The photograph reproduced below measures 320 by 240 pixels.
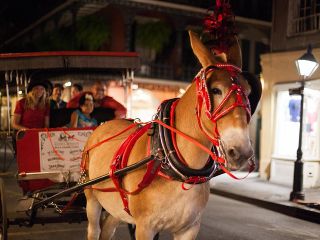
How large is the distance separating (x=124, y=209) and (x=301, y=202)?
24.3 ft

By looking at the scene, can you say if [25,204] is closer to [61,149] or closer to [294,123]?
[61,149]

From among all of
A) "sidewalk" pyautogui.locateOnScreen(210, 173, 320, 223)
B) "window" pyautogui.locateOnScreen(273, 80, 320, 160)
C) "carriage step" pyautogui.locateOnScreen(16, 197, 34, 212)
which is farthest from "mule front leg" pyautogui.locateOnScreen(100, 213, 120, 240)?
"window" pyautogui.locateOnScreen(273, 80, 320, 160)

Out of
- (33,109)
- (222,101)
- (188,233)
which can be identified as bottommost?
(188,233)

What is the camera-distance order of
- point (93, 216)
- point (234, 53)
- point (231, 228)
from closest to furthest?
point (234, 53), point (93, 216), point (231, 228)

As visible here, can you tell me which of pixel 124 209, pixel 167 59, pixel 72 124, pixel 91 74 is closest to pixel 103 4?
pixel 167 59

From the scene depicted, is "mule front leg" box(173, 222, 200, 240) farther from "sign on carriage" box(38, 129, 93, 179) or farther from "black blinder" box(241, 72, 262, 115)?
"sign on carriage" box(38, 129, 93, 179)

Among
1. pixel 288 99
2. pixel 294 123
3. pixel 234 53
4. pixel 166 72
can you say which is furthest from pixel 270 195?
pixel 166 72

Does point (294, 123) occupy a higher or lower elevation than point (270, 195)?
higher

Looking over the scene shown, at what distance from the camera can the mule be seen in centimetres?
272

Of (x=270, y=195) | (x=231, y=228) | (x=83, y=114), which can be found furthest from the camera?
(x=270, y=195)

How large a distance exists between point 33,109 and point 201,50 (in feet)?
14.8

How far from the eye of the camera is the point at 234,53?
3.15 m

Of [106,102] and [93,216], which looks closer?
[93,216]

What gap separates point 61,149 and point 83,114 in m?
0.72
